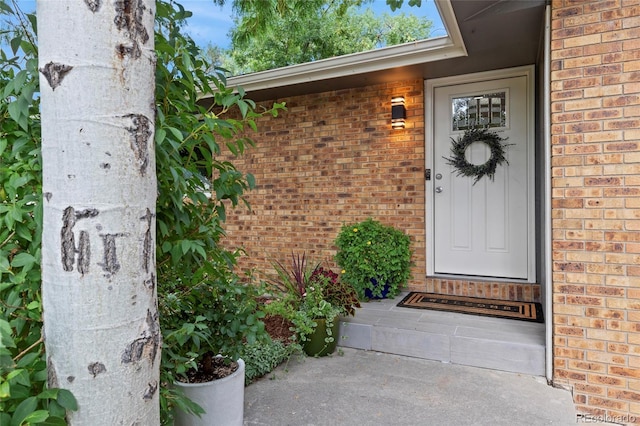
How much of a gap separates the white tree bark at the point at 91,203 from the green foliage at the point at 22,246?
0.07 meters

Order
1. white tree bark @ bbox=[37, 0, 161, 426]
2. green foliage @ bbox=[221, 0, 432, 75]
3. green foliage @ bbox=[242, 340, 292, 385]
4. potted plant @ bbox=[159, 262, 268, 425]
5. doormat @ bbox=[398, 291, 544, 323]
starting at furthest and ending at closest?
green foliage @ bbox=[221, 0, 432, 75], doormat @ bbox=[398, 291, 544, 323], green foliage @ bbox=[242, 340, 292, 385], potted plant @ bbox=[159, 262, 268, 425], white tree bark @ bbox=[37, 0, 161, 426]

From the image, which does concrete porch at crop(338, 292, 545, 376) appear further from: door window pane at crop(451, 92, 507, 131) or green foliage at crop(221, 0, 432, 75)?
green foliage at crop(221, 0, 432, 75)

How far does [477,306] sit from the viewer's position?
3.48m

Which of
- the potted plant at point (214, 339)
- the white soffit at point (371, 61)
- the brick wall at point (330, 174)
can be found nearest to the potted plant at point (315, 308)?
the potted plant at point (214, 339)

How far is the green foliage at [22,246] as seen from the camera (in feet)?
2.31

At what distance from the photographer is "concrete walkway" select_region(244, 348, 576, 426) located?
84.7 inches

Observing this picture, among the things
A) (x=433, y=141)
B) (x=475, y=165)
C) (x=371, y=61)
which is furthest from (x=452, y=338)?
(x=371, y=61)

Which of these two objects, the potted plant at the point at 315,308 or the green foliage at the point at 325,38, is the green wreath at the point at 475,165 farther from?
the green foliage at the point at 325,38

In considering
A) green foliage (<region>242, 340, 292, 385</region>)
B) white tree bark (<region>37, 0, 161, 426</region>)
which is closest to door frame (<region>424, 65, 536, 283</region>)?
green foliage (<region>242, 340, 292, 385</region>)

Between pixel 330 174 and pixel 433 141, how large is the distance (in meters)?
A: 1.17

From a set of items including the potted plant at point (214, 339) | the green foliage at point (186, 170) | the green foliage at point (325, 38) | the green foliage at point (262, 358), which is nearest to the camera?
the green foliage at point (186, 170)

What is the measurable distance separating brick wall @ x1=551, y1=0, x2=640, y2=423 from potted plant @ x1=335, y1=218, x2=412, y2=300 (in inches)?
63.0

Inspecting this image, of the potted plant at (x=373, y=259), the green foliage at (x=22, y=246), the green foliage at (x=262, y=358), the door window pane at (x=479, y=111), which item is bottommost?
the green foliage at (x=262, y=358)

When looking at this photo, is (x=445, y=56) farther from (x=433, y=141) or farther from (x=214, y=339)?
(x=214, y=339)
